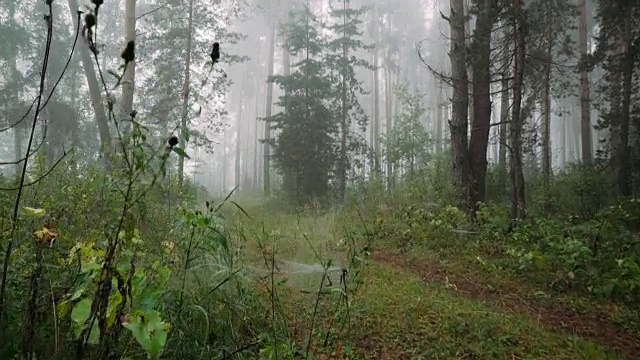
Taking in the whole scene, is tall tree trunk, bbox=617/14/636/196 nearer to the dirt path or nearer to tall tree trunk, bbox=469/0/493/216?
tall tree trunk, bbox=469/0/493/216

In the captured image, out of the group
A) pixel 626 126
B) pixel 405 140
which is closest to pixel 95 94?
pixel 405 140

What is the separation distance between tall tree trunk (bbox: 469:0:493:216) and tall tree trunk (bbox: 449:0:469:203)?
24 cm

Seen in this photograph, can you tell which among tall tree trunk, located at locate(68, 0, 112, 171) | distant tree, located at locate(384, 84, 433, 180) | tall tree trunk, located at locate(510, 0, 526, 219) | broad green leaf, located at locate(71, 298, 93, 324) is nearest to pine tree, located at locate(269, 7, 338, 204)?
distant tree, located at locate(384, 84, 433, 180)

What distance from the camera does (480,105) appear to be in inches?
364

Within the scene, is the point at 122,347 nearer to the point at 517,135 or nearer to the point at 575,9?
the point at 517,135

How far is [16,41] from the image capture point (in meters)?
18.4

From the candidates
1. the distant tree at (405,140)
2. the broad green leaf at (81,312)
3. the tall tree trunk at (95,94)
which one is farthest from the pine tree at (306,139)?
the broad green leaf at (81,312)

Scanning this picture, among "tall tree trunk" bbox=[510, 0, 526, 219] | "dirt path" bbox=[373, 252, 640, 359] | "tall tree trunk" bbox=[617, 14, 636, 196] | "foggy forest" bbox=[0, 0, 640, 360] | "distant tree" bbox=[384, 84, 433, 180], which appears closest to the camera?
"foggy forest" bbox=[0, 0, 640, 360]

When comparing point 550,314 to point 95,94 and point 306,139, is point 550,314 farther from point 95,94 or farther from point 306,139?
point 95,94

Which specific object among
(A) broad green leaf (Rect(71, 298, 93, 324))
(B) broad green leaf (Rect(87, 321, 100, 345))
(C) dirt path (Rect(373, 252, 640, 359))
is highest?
(A) broad green leaf (Rect(71, 298, 93, 324))

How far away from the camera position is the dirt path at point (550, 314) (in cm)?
375

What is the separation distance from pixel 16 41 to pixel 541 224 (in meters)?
22.3

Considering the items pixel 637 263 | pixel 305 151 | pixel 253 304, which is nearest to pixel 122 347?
pixel 253 304

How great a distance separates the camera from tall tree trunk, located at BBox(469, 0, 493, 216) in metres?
8.89
